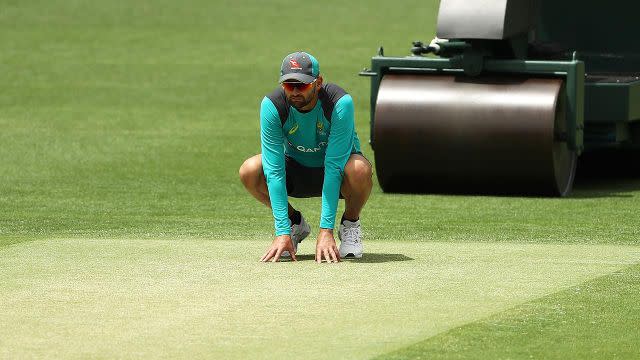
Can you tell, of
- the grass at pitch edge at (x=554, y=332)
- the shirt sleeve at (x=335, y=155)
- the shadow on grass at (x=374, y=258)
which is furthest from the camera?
the shadow on grass at (x=374, y=258)

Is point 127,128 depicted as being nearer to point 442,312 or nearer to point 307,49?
point 307,49

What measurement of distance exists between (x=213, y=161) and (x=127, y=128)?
2.38 metres

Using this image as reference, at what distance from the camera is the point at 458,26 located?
12375 millimetres

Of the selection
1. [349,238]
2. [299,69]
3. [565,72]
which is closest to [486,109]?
[565,72]

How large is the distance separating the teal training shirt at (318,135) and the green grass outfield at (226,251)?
1.07 feet

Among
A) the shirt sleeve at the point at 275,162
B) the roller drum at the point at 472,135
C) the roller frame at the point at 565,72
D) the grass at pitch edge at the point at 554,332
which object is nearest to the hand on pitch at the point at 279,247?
the shirt sleeve at the point at 275,162

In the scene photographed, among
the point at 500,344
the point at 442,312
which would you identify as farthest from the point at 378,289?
the point at 500,344

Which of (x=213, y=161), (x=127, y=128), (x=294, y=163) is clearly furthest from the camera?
(x=127, y=128)

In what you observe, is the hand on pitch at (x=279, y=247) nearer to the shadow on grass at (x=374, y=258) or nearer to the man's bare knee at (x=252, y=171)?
the shadow on grass at (x=374, y=258)

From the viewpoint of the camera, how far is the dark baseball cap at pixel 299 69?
868 cm

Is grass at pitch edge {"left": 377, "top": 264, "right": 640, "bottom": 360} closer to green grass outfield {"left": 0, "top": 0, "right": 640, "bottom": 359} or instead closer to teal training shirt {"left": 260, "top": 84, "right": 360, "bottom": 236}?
green grass outfield {"left": 0, "top": 0, "right": 640, "bottom": 359}

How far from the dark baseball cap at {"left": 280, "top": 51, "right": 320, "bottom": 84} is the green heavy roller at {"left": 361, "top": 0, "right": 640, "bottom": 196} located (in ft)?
12.6

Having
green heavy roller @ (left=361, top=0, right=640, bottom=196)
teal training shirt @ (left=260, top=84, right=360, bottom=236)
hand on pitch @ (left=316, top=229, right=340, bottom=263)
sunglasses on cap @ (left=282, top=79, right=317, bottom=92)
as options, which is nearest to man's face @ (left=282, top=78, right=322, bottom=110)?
sunglasses on cap @ (left=282, top=79, right=317, bottom=92)

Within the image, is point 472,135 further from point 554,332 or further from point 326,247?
point 554,332
